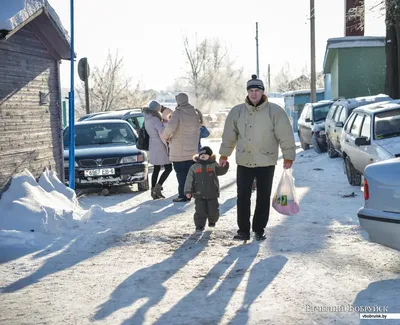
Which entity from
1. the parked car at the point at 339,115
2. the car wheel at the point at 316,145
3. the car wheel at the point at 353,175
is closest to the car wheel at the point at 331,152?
the parked car at the point at 339,115

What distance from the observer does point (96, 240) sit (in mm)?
7727

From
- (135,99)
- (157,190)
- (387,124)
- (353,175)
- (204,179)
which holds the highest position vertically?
(135,99)

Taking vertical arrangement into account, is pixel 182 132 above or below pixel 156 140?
above

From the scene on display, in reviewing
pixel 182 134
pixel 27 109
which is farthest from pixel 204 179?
pixel 27 109

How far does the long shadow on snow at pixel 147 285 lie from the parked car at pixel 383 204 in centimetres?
189

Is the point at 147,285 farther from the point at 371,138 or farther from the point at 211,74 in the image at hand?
the point at 211,74

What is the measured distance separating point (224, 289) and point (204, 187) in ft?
8.42

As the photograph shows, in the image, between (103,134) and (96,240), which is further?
(103,134)

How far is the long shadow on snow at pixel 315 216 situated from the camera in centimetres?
734

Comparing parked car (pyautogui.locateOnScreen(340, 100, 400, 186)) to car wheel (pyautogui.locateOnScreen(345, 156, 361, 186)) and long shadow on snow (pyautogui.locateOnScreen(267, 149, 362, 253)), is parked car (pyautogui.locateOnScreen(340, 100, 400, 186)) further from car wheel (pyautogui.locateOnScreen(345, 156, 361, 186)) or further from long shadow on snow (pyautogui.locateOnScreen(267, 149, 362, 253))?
long shadow on snow (pyautogui.locateOnScreen(267, 149, 362, 253))

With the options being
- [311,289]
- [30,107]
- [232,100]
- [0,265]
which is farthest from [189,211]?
[232,100]

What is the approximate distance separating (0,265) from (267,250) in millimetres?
2786

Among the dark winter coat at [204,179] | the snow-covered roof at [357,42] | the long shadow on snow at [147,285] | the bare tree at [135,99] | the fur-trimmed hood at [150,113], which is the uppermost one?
the snow-covered roof at [357,42]

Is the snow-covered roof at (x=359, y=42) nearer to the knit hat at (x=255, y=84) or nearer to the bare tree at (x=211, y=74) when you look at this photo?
the knit hat at (x=255, y=84)
